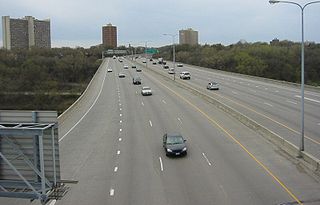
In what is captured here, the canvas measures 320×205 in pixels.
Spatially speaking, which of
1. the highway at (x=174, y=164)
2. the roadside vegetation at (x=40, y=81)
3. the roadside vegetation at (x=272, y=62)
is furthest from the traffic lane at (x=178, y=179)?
the roadside vegetation at (x=272, y=62)

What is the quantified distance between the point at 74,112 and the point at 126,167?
23598mm

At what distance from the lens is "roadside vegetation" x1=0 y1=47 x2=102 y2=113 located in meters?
97.3

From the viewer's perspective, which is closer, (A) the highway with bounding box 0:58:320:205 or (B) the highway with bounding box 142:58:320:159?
(A) the highway with bounding box 0:58:320:205

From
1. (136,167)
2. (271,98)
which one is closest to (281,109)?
(271,98)

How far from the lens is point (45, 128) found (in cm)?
1183

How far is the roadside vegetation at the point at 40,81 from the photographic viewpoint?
9731 centimetres

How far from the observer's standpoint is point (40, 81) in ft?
372

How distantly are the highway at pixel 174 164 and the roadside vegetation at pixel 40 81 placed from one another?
2197 inches

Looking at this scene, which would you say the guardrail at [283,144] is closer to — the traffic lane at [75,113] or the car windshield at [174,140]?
the car windshield at [174,140]

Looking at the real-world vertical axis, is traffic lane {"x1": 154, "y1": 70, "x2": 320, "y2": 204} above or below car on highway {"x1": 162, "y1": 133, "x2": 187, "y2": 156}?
below

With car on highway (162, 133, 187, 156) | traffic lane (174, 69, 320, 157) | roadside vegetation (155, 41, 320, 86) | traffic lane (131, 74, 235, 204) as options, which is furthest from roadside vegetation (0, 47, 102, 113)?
car on highway (162, 133, 187, 156)

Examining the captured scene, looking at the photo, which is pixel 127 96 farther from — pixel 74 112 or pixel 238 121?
pixel 238 121

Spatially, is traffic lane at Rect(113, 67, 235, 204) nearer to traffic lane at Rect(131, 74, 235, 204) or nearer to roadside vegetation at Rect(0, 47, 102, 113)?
traffic lane at Rect(131, 74, 235, 204)

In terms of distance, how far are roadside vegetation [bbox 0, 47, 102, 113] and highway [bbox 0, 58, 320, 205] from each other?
5581 cm
